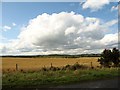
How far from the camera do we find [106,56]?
29.6 meters

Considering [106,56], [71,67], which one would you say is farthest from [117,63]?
[71,67]

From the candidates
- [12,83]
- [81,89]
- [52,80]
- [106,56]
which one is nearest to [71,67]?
[106,56]

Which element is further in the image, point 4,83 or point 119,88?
point 4,83

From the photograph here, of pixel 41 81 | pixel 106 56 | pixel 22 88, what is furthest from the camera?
pixel 106 56

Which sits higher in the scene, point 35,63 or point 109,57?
point 109,57

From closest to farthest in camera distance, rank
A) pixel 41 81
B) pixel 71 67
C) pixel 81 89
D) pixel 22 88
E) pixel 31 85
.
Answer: pixel 81 89, pixel 22 88, pixel 31 85, pixel 41 81, pixel 71 67

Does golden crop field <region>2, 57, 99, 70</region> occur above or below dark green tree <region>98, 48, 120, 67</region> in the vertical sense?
below

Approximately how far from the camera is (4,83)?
589 inches

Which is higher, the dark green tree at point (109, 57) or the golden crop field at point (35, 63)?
the dark green tree at point (109, 57)

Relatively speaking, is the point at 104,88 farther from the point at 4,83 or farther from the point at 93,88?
the point at 4,83

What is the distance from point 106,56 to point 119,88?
1645 centimetres

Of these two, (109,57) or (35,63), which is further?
(35,63)

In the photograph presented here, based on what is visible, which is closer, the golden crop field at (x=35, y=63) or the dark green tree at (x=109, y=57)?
the dark green tree at (x=109, y=57)

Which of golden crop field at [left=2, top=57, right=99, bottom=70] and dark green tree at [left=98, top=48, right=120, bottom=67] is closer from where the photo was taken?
dark green tree at [left=98, top=48, right=120, bottom=67]
